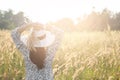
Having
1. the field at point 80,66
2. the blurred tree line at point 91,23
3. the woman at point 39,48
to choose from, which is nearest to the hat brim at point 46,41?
the woman at point 39,48

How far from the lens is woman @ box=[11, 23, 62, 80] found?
4074 millimetres

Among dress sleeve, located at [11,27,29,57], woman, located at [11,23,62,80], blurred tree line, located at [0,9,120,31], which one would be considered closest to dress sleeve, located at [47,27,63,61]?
woman, located at [11,23,62,80]

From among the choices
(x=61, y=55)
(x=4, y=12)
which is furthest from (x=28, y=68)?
(x=4, y=12)

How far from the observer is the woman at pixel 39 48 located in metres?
4.07

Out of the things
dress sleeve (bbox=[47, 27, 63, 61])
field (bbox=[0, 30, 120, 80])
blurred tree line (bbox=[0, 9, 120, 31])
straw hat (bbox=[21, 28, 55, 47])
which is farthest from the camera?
blurred tree line (bbox=[0, 9, 120, 31])

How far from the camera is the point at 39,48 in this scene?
4.09 meters

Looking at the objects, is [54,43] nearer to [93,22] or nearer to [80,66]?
[80,66]

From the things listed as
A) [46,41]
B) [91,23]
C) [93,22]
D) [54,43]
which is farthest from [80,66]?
[91,23]

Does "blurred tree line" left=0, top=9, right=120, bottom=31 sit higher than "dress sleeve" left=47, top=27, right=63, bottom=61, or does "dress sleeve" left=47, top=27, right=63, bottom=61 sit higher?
"blurred tree line" left=0, top=9, right=120, bottom=31

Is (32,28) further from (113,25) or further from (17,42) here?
(113,25)

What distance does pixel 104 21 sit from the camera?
128ft

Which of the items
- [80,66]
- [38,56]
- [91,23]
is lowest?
[80,66]

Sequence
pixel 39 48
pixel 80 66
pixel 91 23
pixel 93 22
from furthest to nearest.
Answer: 1. pixel 91 23
2. pixel 93 22
3. pixel 80 66
4. pixel 39 48

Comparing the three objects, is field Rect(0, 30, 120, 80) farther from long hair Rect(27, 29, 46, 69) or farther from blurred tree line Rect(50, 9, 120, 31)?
blurred tree line Rect(50, 9, 120, 31)
